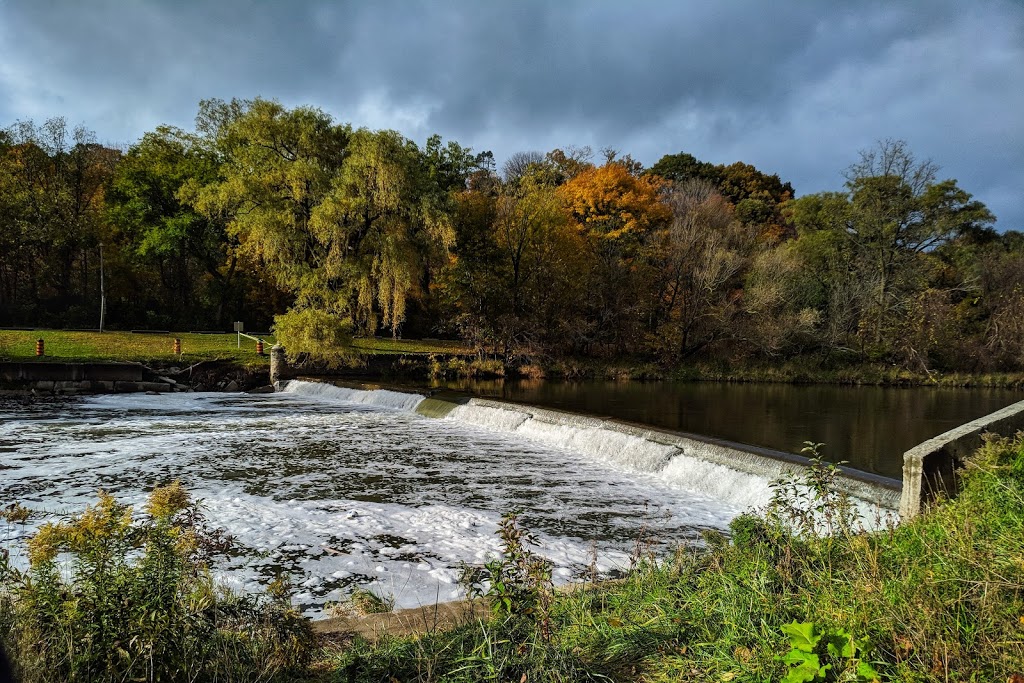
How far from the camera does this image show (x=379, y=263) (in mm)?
23859

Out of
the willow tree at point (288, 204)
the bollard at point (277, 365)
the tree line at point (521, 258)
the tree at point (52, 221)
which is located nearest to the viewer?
the bollard at point (277, 365)

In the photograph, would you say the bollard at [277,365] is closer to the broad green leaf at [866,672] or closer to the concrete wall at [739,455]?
the concrete wall at [739,455]

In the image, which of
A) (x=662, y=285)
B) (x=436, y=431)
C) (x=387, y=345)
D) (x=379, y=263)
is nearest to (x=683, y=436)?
(x=436, y=431)

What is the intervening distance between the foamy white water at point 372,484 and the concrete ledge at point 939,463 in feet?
7.97

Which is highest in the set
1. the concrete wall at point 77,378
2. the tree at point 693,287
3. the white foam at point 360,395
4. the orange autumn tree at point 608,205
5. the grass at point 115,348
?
the orange autumn tree at point 608,205

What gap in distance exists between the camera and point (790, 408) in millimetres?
18953

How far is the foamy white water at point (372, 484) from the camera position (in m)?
6.23

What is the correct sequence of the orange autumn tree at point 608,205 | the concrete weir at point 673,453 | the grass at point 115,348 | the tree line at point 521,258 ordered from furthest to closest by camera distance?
the orange autumn tree at point 608,205 < the tree line at point 521,258 < the grass at point 115,348 < the concrete weir at point 673,453

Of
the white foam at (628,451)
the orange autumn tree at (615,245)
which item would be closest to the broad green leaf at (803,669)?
the white foam at (628,451)

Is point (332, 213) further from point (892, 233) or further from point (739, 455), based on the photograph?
point (892, 233)

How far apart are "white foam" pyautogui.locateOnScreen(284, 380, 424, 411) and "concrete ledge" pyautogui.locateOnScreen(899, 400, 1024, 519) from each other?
1313 cm

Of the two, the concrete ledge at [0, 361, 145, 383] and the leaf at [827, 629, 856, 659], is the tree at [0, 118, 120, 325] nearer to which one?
the concrete ledge at [0, 361, 145, 383]

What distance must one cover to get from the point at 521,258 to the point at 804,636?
2951cm

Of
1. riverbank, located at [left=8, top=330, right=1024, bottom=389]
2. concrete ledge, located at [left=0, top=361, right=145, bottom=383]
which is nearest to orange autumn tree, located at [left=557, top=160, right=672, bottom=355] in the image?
riverbank, located at [left=8, top=330, right=1024, bottom=389]
